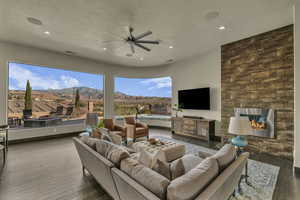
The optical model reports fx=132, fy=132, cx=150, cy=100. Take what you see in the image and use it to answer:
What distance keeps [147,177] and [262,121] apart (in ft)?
12.8

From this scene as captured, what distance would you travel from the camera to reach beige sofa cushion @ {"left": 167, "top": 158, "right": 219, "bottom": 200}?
3.05ft

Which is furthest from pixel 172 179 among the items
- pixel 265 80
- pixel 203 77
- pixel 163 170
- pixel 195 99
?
pixel 203 77

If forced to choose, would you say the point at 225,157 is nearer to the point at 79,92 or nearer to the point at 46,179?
the point at 46,179

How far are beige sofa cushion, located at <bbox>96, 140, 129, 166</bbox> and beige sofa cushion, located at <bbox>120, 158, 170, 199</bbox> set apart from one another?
7 centimetres

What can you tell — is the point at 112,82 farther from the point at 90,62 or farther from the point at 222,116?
the point at 222,116

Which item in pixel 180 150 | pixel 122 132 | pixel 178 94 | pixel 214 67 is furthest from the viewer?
pixel 178 94

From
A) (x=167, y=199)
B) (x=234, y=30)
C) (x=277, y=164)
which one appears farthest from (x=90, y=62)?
(x=277, y=164)

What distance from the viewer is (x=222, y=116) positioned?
4516 millimetres

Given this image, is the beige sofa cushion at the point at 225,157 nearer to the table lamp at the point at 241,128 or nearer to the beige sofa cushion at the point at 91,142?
the table lamp at the point at 241,128

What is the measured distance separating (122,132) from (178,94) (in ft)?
10.0

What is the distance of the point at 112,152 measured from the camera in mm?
1630

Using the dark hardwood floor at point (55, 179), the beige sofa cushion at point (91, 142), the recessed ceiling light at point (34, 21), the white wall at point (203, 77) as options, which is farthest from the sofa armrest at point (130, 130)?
the recessed ceiling light at point (34, 21)

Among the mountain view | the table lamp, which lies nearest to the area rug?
the table lamp

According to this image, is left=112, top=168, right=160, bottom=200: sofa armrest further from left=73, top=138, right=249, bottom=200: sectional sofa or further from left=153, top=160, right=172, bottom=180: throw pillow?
left=153, top=160, right=172, bottom=180: throw pillow
